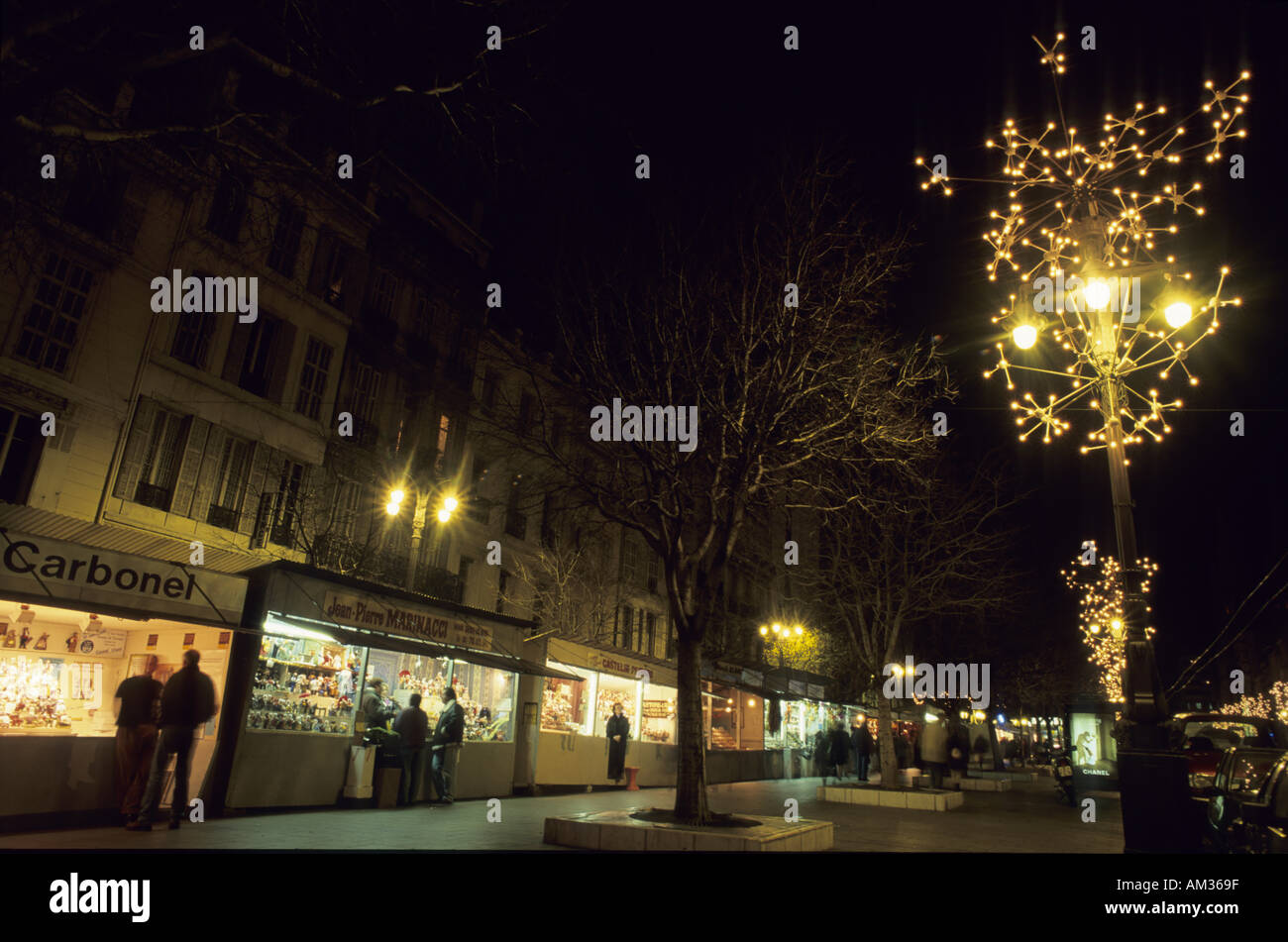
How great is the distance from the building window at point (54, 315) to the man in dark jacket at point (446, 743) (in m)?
11.2

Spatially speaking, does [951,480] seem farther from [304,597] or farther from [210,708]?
[210,708]

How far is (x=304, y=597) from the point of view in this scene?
12.3 metres

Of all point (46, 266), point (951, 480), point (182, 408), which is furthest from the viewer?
point (951, 480)

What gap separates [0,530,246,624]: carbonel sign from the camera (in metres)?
9.20

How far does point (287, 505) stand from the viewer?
68.0 ft

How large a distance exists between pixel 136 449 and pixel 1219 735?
2510 centimetres

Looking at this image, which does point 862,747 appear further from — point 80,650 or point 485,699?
point 80,650

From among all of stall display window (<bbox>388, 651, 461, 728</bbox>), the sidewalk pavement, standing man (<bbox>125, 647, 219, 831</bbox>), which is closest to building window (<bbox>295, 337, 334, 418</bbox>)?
stall display window (<bbox>388, 651, 461, 728</bbox>)

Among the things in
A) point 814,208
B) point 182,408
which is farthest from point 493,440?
point 814,208

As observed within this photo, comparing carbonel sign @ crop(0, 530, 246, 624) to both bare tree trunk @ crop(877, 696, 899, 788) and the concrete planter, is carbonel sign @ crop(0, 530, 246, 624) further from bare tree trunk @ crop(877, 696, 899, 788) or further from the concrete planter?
bare tree trunk @ crop(877, 696, 899, 788)

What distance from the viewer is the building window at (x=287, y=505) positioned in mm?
20422
